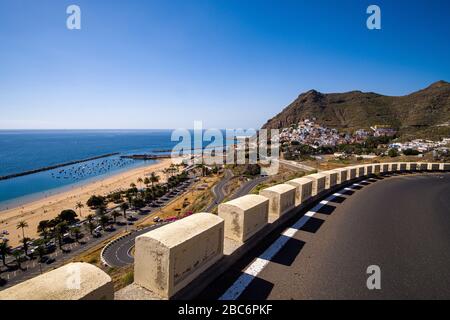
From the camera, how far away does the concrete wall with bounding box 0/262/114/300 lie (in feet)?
7.38

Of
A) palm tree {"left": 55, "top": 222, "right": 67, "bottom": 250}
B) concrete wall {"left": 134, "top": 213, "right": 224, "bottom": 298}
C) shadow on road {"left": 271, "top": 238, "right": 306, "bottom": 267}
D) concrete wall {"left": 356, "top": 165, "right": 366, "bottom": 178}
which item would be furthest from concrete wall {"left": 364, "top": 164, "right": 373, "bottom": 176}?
palm tree {"left": 55, "top": 222, "right": 67, "bottom": 250}

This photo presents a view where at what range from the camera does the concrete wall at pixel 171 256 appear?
303 cm

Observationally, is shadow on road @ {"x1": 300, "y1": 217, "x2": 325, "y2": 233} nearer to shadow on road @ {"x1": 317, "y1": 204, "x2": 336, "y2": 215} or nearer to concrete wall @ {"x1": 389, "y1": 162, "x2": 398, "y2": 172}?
shadow on road @ {"x1": 317, "y1": 204, "x2": 336, "y2": 215}

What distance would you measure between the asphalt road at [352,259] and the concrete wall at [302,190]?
57 cm

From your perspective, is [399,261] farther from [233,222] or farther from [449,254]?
[233,222]

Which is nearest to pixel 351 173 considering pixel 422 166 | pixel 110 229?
pixel 422 166

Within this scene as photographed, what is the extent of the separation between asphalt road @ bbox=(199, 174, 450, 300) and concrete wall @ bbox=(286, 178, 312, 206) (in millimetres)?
567

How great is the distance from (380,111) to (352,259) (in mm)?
136389

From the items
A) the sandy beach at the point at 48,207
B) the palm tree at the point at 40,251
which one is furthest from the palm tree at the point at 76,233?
the sandy beach at the point at 48,207

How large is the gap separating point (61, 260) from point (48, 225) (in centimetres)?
1168

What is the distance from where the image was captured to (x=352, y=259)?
15.6 ft

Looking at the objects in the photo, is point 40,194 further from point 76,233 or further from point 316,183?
point 316,183
